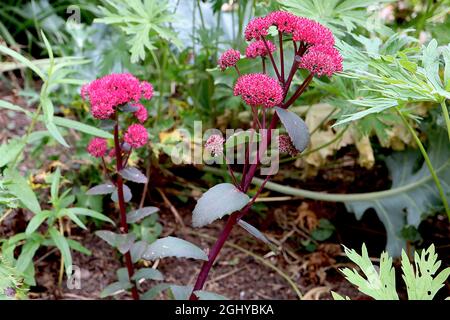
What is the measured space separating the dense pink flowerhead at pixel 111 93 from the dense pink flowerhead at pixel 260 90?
0.25m

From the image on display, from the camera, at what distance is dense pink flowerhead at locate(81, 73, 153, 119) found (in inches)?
40.4

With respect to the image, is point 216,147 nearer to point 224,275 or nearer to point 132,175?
point 132,175

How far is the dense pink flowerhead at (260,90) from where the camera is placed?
0.88m

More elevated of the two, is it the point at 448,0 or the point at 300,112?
the point at 448,0

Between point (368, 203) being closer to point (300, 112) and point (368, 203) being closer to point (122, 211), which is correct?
point (300, 112)

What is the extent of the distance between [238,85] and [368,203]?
836mm

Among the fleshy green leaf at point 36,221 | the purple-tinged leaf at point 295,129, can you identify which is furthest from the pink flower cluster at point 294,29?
the fleshy green leaf at point 36,221

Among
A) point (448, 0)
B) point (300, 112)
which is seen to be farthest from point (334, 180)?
point (448, 0)

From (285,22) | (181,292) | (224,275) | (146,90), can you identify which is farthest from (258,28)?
(224,275)

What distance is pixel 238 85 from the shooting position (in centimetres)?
89

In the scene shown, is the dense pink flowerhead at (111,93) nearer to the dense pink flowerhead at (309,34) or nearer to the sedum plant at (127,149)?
the sedum plant at (127,149)

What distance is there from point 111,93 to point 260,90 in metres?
0.30

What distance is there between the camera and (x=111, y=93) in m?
1.04

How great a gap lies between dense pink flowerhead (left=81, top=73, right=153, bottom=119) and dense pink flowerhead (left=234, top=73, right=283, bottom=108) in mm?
249
